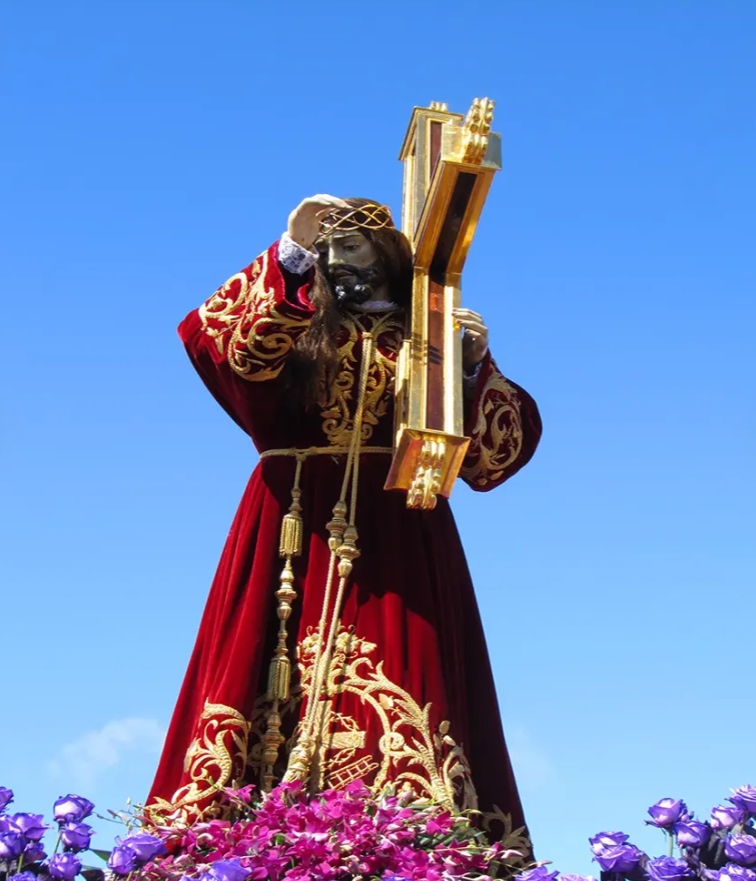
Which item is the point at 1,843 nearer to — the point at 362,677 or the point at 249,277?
the point at 362,677

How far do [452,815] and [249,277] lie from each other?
191cm

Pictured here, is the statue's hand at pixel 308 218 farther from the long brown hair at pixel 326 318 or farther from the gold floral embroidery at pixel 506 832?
the gold floral embroidery at pixel 506 832

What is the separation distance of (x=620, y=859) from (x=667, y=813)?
20cm

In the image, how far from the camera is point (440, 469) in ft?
14.9

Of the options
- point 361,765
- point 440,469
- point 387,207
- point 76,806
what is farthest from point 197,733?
point 387,207

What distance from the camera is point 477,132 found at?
4793mm

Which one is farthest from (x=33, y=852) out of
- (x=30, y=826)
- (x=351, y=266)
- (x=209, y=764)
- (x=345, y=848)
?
(x=351, y=266)

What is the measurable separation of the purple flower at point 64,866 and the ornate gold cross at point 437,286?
5.26ft

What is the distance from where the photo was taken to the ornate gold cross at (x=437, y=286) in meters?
4.54

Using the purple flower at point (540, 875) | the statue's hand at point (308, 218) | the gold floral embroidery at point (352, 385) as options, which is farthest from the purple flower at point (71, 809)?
the statue's hand at point (308, 218)

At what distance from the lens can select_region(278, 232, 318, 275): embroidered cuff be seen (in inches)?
189

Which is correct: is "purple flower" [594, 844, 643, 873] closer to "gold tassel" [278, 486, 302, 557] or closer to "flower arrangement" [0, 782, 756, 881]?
Answer: "flower arrangement" [0, 782, 756, 881]

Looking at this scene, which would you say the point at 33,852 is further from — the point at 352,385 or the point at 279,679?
the point at 352,385

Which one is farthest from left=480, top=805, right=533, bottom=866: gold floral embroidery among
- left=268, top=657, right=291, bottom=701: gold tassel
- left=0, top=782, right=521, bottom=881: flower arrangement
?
left=268, top=657, right=291, bottom=701: gold tassel
